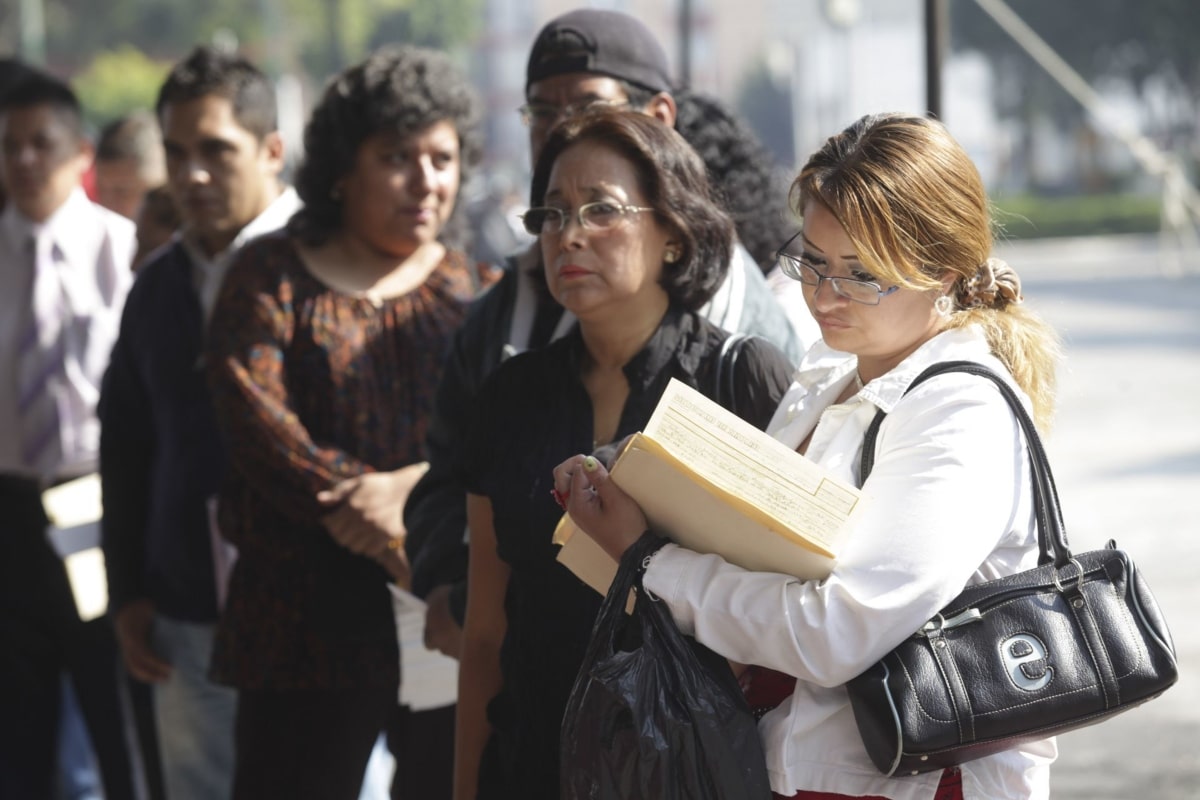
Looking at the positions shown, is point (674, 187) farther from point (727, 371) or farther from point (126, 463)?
point (126, 463)

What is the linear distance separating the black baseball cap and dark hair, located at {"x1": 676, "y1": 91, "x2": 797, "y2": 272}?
311mm

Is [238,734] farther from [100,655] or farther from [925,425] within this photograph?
[925,425]

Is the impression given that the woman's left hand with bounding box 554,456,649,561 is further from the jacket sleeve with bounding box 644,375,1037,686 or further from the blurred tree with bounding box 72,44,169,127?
the blurred tree with bounding box 72,44,169,127

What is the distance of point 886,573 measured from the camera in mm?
2004

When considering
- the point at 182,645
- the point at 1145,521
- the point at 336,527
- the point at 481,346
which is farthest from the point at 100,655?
the point at 1145,521

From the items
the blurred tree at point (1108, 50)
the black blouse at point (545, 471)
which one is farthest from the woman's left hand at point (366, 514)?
the blurred tree at point (1108, 50)

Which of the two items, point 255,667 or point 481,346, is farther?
point 255,667

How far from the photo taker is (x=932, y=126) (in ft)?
7.41

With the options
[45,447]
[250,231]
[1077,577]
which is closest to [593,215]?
[1077,577]

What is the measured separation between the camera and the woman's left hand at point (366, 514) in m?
3.59

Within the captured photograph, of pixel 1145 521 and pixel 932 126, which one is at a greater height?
pixel 932 126

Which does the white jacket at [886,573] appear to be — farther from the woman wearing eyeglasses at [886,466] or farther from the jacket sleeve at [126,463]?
the jacket sleeve at [126,463]

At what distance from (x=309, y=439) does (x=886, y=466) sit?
1.87m

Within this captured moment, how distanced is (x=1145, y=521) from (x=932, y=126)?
6.88m
